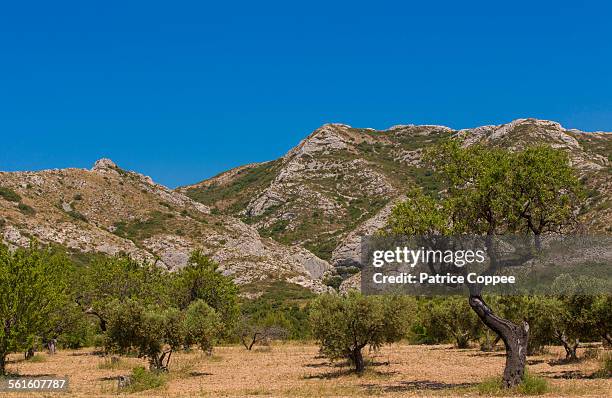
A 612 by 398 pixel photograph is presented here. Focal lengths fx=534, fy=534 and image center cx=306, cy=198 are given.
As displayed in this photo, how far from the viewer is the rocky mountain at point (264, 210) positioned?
107625 mm

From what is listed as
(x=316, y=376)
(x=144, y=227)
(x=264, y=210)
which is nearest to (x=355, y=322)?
(x=316, y=376)

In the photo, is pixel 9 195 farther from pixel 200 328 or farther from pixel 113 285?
pixel 200 328

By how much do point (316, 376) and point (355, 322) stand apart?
4.20 meters

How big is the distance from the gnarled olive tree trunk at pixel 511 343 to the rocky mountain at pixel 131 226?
274 ft

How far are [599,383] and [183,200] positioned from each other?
136m

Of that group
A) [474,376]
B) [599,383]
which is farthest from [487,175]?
[474,376]

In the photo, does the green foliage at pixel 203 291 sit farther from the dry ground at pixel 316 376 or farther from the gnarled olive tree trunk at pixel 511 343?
the gnarled olive tree trunk at pixel 511 343

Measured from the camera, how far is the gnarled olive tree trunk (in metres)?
22.5

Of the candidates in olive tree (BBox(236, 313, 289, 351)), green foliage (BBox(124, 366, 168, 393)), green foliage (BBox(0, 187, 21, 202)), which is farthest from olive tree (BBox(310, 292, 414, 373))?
green foliage (BBox(0, 187, 21, 202))

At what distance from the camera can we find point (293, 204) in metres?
170

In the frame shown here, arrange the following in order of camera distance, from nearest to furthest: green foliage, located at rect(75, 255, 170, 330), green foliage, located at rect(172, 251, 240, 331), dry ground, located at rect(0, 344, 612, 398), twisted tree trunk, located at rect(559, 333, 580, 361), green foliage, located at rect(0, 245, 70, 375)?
dry ground, located at rect(0, 344, 612, 398), green foliage, located at rect(0, 245, 70, 375), twisted tree trunk, located at rect(559, 333, 580, 361), green foliage, located at rect(172, 251, 240, 331), green foliage, located at rect(75, 255, 170, 330)

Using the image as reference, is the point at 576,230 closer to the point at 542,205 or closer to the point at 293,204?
the point at 542,205

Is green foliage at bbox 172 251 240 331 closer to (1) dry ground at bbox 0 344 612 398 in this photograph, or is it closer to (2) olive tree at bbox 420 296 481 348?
(1) dry ground at bbox 0 344 612 398

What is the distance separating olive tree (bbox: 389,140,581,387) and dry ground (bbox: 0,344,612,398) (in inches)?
201
